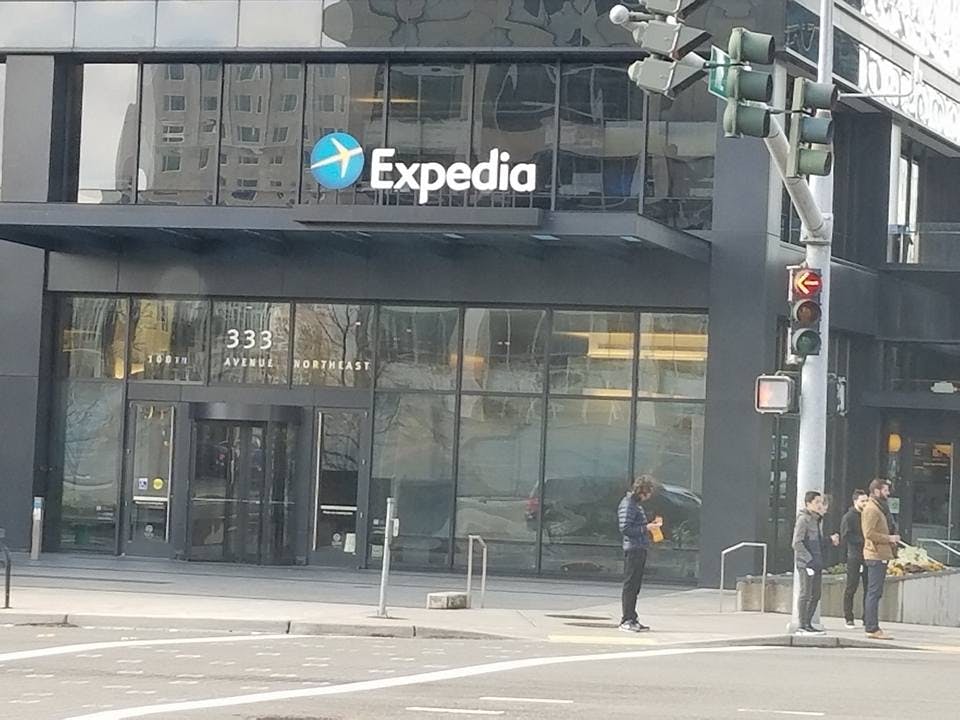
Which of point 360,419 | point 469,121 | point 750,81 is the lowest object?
point 360,419

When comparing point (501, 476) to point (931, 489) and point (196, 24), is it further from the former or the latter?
point (931, 489)

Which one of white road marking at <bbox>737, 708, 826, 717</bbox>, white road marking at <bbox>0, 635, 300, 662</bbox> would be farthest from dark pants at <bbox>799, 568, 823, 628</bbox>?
white road marking at <bbox>737, 708, 826, 717</bbox>

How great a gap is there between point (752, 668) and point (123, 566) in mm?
13812

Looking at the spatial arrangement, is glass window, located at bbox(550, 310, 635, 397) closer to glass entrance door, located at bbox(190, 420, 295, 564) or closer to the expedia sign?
the expedia sign

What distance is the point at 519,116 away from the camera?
28109mm

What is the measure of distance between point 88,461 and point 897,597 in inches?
538

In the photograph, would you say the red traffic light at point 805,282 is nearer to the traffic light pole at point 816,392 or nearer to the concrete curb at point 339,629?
the traffic light pole at point 816,392

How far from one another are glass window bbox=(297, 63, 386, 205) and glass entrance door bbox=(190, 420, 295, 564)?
4.00 meters

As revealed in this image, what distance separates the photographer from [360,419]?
28.9 metres

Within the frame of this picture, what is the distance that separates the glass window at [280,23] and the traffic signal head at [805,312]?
35.5ft

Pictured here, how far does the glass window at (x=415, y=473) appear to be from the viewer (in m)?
28.6

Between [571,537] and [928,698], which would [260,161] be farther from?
[928,698]

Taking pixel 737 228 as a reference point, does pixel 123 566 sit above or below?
below

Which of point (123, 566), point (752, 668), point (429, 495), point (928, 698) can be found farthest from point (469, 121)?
point (928, 698)
